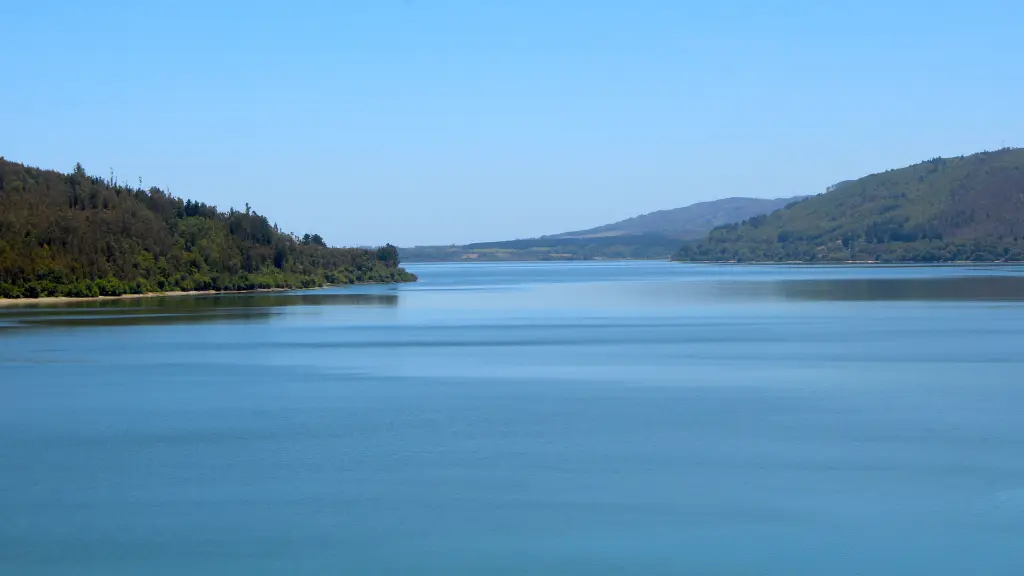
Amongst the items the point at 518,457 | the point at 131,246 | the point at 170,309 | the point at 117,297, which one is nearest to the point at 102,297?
the point at 117,297

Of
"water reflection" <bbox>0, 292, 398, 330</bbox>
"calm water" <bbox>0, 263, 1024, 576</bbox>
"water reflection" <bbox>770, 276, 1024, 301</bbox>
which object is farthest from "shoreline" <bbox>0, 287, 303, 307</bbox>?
"water reflection" <bbox>770, 276, 1024, 301</bbox>

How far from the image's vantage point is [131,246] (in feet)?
316

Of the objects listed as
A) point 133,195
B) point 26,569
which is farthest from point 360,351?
point 133,195

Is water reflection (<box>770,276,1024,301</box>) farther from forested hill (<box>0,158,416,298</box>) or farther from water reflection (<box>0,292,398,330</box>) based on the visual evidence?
forested hill (<box>0,158,416,298</box>)

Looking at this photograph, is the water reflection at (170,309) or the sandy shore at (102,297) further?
the sandy shore at (102,297)

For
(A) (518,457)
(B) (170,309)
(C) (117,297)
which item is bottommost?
(A) (518,457)

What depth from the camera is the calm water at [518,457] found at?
52.3 feet

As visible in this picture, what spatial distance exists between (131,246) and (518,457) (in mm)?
80184

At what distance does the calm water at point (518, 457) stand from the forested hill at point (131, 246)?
44.4 m

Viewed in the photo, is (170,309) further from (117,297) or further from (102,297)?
(117,297)

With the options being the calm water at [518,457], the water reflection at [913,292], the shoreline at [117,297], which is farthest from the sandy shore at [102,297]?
the water reflection at [913,292]

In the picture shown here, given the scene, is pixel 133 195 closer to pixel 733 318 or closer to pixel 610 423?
pixel 733 318

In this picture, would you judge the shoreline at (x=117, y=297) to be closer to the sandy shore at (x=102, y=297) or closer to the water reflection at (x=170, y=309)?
the sandy shore at (x=102, y=297)

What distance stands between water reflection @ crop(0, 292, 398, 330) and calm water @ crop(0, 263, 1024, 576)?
16.4m
